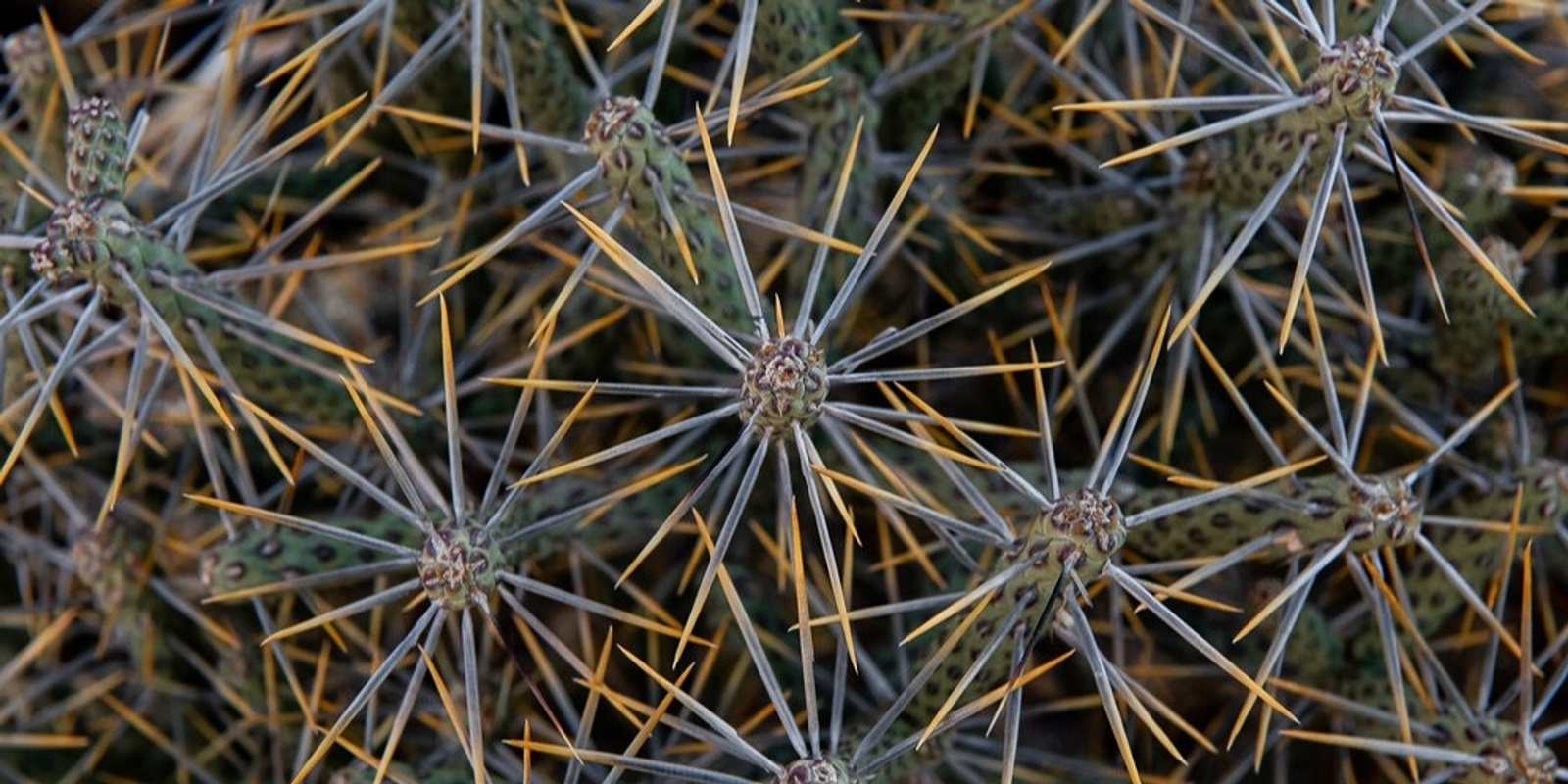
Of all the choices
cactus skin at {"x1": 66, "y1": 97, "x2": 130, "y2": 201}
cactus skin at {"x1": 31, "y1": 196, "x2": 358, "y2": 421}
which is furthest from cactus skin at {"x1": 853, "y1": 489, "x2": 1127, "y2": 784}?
cactus skin at {"x1": 66, "y1": 97, "x2": 130, "y2": 201}

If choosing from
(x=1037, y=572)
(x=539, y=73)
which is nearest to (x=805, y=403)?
(x=1037, y=572)

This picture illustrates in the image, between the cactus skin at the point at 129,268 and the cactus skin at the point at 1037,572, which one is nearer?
the cactus skin at the point at 1037,572

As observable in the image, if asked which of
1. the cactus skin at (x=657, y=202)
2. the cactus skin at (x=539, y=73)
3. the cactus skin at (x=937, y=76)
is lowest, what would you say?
the cactus skin at (x=657, y=202)

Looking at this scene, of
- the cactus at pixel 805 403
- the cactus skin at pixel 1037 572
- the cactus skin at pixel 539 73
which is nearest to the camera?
the cactus skin at pixel 1037 572

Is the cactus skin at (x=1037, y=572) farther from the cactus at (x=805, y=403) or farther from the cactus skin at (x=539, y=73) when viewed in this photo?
the cactus skin at (x=539, y=73)

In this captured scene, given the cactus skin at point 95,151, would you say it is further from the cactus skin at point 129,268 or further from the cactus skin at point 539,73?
the cactus skin at point 539,73

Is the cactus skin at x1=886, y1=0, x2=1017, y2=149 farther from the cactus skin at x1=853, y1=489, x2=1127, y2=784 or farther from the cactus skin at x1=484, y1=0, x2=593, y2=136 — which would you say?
the cactus skin at x1=853, y1=489, x2=1127, y2=784

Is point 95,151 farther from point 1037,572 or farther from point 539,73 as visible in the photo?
point 1037,572

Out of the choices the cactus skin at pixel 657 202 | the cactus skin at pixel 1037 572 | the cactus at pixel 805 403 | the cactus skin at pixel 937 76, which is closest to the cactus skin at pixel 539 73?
the cactus at pixel 805 403

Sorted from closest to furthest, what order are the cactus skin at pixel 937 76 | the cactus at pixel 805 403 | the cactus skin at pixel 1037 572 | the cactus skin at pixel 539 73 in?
the cactus skin at pixel 1037 572 → the cactus at pixel 805 403 → the cactus skin at pixel 539 73 → the cactus skin at pixel 937 76

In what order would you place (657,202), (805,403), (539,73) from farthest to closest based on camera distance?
(539,73), (657,202), (805,403)

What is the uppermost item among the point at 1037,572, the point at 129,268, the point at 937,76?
the point at 937,76

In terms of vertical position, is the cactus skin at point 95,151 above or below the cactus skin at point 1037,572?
above
